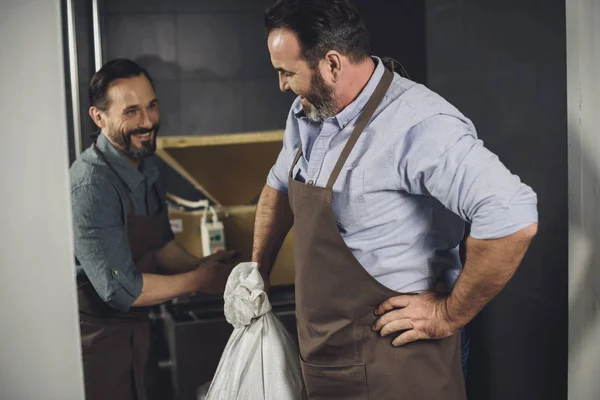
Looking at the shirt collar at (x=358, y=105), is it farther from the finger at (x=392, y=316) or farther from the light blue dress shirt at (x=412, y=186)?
the finger at (x=392, y=316)

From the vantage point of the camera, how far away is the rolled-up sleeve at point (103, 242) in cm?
187

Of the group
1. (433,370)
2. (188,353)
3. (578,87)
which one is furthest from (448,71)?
(188,353)

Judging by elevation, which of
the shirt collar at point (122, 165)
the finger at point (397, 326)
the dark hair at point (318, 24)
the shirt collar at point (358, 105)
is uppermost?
the dark hair at point (318, 24)

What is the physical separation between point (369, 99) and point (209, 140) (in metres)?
0.62

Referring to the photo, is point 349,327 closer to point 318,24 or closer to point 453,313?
point 453,313

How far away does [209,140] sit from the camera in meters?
2.04

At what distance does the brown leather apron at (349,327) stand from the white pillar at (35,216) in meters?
0.53

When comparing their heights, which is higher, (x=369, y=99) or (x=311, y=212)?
(x=369, y=99)

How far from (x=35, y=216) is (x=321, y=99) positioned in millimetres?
684

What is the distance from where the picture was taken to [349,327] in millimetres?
1612

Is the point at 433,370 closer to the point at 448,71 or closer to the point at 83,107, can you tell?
the point at 448,71

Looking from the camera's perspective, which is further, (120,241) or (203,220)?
(203,220)

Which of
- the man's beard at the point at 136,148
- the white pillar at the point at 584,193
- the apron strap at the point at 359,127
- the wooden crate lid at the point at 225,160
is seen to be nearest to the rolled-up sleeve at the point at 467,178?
the apron strap at the point at 359,127

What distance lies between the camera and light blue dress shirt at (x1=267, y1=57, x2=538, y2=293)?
4.56ft
